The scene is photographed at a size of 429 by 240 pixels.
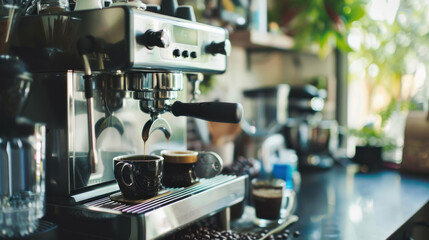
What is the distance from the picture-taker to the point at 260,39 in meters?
1.58

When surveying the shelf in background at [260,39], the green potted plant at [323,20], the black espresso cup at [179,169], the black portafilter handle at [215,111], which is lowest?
the black espresso cup at [179,169]

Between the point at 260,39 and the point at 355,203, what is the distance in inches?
26.3

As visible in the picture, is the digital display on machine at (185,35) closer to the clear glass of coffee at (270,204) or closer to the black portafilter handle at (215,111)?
the black portafilter handle at (215,111)

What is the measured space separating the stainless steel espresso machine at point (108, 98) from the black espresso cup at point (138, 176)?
26 millimetres

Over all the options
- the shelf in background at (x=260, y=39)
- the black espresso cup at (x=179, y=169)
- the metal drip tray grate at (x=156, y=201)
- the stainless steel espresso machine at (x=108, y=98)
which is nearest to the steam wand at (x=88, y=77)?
the stainless steel espresso machine at (x=108, y=98)

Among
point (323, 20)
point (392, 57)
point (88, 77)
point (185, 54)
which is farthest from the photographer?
point (392, 57)

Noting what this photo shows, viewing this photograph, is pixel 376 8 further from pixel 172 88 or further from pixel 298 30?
pixel 172 88

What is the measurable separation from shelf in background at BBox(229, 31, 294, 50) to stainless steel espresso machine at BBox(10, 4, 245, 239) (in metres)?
0.65

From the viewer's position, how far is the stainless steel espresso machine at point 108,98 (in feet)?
2.27

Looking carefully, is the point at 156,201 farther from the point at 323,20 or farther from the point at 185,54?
the point at 323,20

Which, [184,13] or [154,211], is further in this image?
[184,13]

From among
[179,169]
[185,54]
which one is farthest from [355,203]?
[185,54]

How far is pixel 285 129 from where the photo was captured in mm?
1854

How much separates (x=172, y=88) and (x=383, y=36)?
170 centimetres
